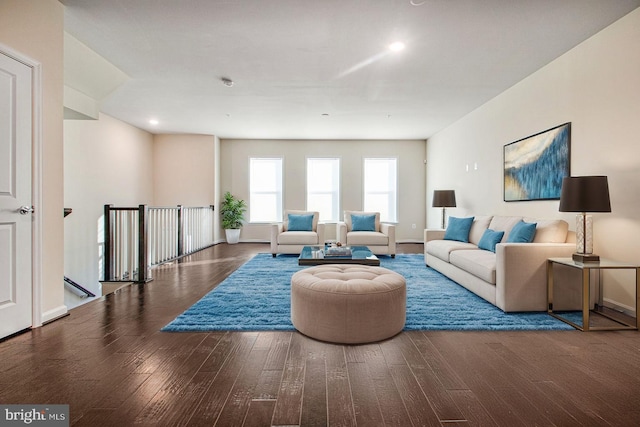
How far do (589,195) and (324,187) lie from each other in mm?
6141

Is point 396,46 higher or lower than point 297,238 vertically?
higher

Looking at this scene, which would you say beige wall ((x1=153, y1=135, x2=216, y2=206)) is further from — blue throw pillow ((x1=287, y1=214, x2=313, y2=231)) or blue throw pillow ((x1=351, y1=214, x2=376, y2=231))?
blue throw pillow ((x1=351, y1=214, x2=376, y2=231))

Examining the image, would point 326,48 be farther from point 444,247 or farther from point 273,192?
point 273,192

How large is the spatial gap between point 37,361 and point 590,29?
5.27 meters

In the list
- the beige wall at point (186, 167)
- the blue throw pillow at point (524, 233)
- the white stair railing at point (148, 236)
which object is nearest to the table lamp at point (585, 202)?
the blue throw pillow at point (524, 233)

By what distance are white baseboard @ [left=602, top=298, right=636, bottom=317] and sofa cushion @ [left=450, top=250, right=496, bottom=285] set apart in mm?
1032

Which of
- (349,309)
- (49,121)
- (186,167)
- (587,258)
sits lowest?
(349,309)

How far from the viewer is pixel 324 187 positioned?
8.43m

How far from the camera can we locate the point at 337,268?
2.93m

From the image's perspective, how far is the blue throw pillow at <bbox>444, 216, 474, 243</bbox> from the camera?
15.4 feet

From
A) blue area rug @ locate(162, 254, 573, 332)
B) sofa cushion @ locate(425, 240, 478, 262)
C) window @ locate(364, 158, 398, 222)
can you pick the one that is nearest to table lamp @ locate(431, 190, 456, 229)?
sofa cushion @ locate(425, 240, 478, 262)

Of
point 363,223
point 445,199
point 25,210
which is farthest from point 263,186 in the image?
point 25,210

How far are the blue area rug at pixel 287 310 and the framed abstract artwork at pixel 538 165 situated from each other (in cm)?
157

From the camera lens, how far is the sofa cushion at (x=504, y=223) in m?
3.90
